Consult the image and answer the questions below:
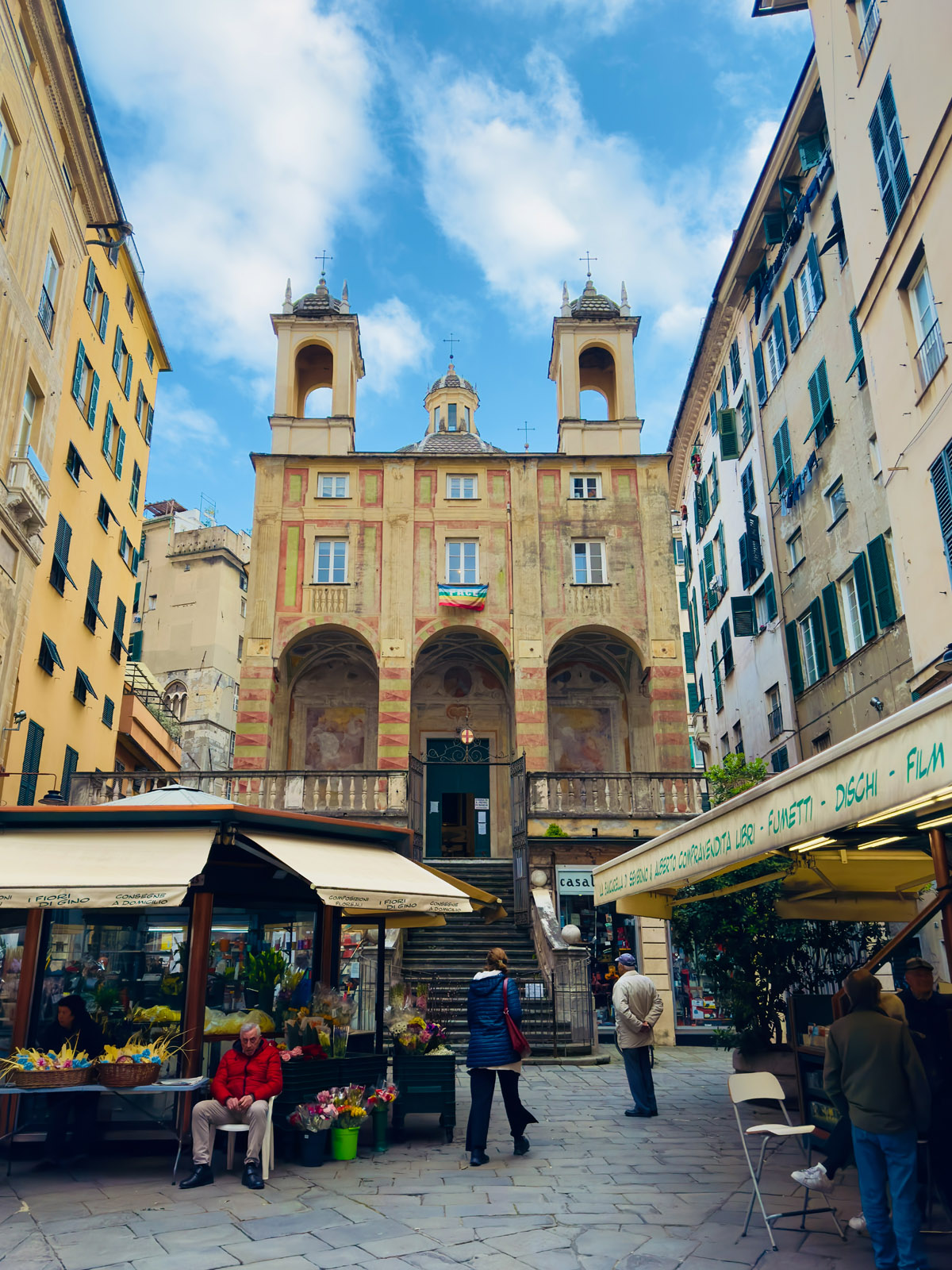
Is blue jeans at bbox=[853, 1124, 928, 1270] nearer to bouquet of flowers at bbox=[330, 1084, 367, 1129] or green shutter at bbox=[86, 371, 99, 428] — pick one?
bouquet of flowers at bbox=[330, 1084, 367, 1129]

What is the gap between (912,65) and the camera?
1396 cm

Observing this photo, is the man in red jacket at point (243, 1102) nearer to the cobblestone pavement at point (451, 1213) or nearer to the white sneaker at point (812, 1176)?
the cobblestone pavement at point (451, 1213)

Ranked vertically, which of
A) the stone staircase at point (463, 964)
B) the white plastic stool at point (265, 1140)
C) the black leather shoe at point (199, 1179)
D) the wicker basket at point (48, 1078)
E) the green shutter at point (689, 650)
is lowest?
the black leather shoe at point (199, 1179)

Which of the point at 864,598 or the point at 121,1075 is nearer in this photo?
the point at 121,1075

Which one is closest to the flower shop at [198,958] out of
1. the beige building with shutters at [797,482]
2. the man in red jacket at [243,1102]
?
the man in red jacket at [243,1102]

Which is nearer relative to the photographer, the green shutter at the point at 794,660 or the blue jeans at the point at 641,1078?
the blue jeans at the point at 641,1078

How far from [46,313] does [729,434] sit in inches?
678

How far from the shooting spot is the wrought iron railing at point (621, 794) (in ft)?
68.9

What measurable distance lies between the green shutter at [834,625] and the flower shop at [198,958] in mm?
12634

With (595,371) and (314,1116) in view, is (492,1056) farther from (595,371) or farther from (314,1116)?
(595,371)

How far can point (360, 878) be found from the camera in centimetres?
862

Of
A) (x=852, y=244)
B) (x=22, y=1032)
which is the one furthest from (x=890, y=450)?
(x=22, y=1032)

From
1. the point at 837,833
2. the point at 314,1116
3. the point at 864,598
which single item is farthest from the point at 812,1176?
the point at 864,598

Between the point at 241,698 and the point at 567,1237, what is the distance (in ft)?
62.0
